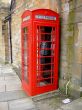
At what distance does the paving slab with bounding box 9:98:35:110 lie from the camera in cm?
491

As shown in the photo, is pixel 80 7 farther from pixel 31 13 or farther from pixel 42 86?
pixel 42 86

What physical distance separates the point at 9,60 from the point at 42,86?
700 cm

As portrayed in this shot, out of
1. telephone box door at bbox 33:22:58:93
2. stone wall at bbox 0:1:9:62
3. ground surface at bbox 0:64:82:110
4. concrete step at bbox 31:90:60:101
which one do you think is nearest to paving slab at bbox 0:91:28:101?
ground surface at bbox 0:64:82:110

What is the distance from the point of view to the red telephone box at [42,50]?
533 cm

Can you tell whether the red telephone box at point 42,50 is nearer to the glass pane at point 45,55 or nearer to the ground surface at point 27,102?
the glass pane at point 45,55

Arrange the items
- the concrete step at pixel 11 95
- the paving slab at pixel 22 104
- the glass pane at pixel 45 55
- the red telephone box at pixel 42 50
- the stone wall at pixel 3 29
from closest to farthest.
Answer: the paving slab at pixel 22 104, the red telephone box at pixel 42 50, the glass pane at pixel 45 55, the concrete step at pixel 11 95, the stone wall at pixel 3 29

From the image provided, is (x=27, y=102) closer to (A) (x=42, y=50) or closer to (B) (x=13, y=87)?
(A) (x=42, y=50)

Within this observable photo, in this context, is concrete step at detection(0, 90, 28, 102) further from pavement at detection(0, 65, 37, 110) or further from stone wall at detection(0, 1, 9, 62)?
stone wall at detection(0, 1, 9, 62)

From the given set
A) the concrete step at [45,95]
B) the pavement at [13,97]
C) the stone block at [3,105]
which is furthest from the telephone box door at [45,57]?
the stone block at [3,105]

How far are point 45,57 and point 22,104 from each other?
1459mm

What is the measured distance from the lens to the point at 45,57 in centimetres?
571

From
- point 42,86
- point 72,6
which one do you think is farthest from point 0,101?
point 72,6

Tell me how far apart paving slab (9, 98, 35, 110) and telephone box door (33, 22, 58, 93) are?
44 centimetres

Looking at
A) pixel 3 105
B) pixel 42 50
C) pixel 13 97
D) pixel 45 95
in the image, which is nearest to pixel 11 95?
pixel 13 97
